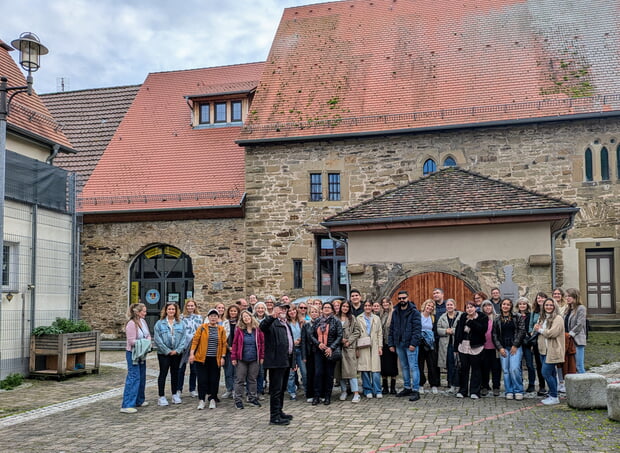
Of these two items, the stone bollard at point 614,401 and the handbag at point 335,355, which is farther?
the handbag at point 335,355

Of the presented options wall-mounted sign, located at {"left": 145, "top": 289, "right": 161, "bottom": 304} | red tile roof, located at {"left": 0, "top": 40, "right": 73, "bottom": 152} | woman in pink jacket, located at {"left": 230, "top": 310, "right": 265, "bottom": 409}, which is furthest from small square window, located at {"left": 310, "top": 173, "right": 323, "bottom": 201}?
woman in pink jacket, located at {"left": 230, "top": 310, "right": 265, "bottom": 409}

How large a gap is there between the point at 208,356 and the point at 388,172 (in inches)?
440

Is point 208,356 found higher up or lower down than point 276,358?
lower down

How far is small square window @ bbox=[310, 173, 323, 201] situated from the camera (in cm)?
2069

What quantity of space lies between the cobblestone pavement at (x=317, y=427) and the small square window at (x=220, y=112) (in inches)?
573

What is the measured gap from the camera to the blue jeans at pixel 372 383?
10492 mm

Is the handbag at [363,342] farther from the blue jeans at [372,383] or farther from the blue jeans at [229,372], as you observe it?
the blue jeans at [229,372]

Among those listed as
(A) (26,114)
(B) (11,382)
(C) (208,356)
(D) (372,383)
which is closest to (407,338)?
(D) (372,383)

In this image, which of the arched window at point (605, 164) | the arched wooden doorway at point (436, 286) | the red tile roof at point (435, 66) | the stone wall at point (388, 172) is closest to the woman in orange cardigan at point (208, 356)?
the arched wooden doorway at point (436, 286)

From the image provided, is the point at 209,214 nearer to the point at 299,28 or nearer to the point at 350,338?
the point at 299,28

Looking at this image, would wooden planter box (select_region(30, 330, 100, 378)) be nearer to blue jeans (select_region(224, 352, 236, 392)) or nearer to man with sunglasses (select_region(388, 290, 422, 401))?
blue jeans (select_region(224, 352, 236, 392))

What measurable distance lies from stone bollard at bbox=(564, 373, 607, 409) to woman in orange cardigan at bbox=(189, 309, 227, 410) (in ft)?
16.1

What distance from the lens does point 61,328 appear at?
1355 cm

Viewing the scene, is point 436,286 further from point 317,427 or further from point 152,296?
point 152,296
